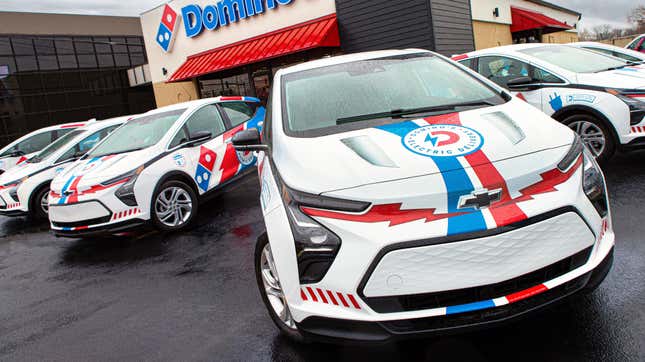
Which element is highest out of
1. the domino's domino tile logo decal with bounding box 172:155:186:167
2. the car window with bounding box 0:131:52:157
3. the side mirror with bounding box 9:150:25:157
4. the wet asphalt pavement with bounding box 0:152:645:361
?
the car window with bounding box 0:131:52:157

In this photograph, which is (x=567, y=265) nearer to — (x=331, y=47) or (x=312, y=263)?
(x=312, y=263)

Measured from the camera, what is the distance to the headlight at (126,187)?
209 inches

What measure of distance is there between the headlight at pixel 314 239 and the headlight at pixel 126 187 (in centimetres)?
375

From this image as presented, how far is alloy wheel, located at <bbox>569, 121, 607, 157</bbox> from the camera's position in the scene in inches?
206

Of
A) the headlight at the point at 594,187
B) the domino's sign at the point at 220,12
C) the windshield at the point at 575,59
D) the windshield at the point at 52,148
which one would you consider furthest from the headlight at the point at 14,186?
the domino's sign at the point at 220,12

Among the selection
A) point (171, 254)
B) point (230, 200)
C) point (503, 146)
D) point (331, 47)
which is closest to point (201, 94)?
point (331, 47)

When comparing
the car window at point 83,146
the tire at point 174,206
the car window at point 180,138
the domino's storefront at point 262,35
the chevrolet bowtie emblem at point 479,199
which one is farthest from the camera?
the domino's storefront at point 262,35

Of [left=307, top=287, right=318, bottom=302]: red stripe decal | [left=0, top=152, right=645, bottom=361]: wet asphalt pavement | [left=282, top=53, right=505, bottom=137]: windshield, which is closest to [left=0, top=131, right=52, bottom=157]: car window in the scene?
[left=0, top=152, right=645, bottom=361]: wet asphalt pavement

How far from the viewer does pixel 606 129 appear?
16.9 ft

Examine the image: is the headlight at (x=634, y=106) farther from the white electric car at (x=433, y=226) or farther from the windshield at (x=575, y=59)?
the white electric car at (x=433, y=226)

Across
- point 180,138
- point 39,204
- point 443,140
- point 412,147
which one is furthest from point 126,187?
point 443,140

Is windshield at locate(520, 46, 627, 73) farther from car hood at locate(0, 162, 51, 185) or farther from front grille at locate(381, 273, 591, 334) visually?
car hood at locate(0, 162, 51, 185)

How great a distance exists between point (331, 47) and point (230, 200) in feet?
28.5

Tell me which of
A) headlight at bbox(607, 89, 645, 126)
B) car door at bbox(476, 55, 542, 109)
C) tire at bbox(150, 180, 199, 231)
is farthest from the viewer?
car door at bbox(476, 55, 542, 109)
